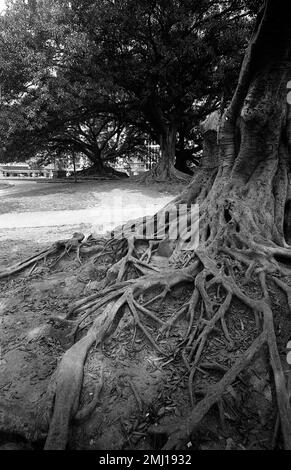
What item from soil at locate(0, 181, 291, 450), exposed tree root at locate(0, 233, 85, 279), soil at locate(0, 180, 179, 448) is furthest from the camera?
exposed tree root at locate(0, 233, 85, 279)

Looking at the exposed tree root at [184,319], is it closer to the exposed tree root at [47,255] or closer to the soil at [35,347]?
the soil at [35,347]

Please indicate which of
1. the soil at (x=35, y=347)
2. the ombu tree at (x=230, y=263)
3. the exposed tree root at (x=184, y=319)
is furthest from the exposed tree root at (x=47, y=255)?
the exposed tree root at (x=184, y=319)

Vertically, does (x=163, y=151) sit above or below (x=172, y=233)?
above

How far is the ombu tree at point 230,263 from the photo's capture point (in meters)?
2.41

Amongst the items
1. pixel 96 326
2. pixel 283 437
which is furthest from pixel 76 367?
pixel 283 437

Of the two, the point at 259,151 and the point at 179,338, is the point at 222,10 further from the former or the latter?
the point at 179,338

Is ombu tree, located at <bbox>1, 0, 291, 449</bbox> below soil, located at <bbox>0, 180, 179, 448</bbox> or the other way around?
the other way around

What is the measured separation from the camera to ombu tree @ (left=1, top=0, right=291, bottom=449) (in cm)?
241

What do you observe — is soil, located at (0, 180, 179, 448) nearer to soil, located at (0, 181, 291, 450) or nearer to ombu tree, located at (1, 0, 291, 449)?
soil, located at (0, 181, 291, 450)

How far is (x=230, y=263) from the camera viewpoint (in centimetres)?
358

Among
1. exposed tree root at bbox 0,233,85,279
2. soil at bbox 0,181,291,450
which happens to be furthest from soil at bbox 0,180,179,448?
exposed tree root at bbox 0,233,85,279

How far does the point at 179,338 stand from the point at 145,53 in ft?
48.8

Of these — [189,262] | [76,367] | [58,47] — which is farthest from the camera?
Result: [58,47]

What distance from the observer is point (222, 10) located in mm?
14414
